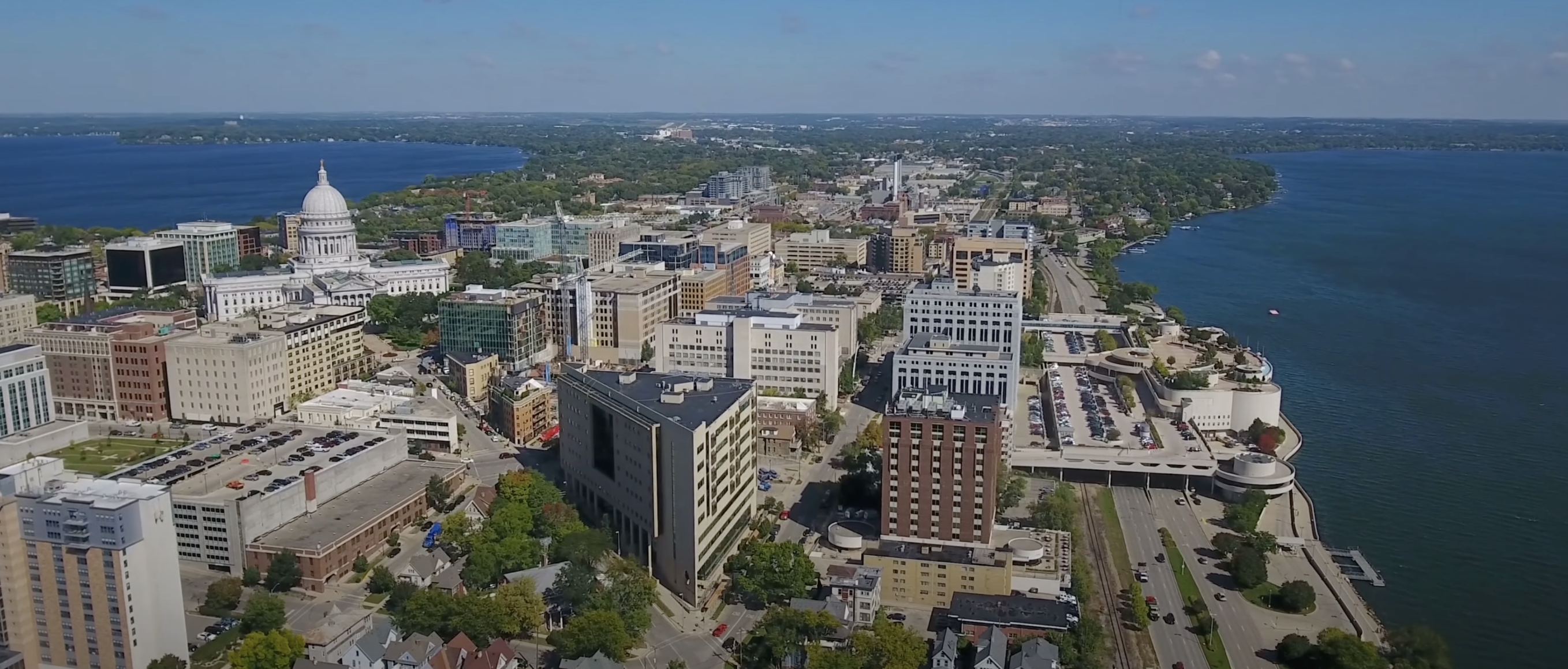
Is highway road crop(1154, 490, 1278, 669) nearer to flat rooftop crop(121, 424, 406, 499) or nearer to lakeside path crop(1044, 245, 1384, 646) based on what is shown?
lakeside path crop(1044, 245, 1384, 646)

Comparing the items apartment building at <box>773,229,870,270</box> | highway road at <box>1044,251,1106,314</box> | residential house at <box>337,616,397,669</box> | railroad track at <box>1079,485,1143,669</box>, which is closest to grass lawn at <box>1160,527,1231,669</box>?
railroad track at <box>1079,485,1143,669</box>

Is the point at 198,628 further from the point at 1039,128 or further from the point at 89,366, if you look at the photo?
the point at 1039,128

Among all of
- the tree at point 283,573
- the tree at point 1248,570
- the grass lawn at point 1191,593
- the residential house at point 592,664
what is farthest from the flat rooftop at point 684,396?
the tree at point 1248,570

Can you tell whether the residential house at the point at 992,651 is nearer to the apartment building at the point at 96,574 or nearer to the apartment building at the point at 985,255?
the apartment building at the point at 96,574

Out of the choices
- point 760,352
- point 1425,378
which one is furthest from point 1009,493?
point 1425,378

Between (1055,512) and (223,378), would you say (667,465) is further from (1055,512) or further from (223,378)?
(223,378)

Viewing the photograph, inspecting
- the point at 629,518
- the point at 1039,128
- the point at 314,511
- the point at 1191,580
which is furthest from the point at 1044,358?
the point at 1039,128
